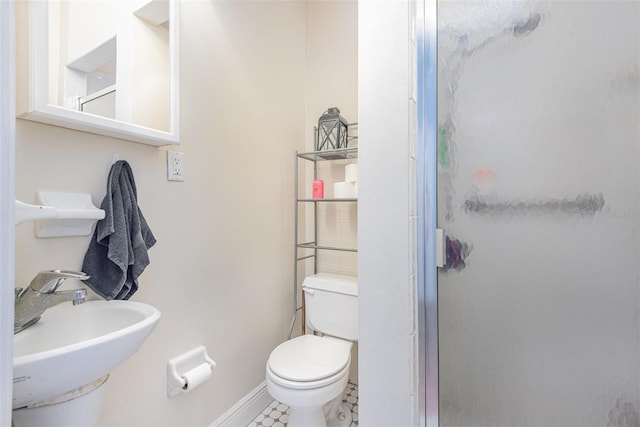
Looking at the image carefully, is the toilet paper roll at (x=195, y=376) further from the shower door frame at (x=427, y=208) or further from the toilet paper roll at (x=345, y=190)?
the toilet paper roll at (x=345, y=190)

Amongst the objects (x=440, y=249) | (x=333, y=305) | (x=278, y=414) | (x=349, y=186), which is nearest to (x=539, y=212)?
(x=440, y=249)

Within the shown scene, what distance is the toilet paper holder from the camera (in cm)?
116

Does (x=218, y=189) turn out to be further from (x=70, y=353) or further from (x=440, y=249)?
(x=440, y=249)

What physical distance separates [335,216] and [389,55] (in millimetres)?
1122

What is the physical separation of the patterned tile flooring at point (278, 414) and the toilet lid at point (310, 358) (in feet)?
1.33

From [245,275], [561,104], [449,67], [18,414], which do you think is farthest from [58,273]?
[561,104]

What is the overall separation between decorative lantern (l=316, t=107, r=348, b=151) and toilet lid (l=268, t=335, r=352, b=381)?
1105 millimetres

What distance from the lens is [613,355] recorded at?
2.42 ft

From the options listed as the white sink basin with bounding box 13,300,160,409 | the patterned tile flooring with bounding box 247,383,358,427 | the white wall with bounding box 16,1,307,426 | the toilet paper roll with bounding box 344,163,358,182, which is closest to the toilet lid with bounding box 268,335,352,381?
the white wall with bounding box 16,1,307,426

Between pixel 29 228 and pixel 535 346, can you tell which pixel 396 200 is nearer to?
pixel 535 346

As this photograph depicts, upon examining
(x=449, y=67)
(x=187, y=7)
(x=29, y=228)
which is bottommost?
(x=29, y=228)

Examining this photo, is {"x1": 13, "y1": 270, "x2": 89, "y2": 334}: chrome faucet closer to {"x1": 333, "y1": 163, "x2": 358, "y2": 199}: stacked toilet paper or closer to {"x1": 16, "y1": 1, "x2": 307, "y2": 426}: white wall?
{"x1": 16, "y1": 1, "x2": 307, "y2": 426}: white wall

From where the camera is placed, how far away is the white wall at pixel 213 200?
3.05 ft

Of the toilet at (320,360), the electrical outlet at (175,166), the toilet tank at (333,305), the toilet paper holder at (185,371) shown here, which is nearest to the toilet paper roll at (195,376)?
the toilet paper holder at (185,371)
